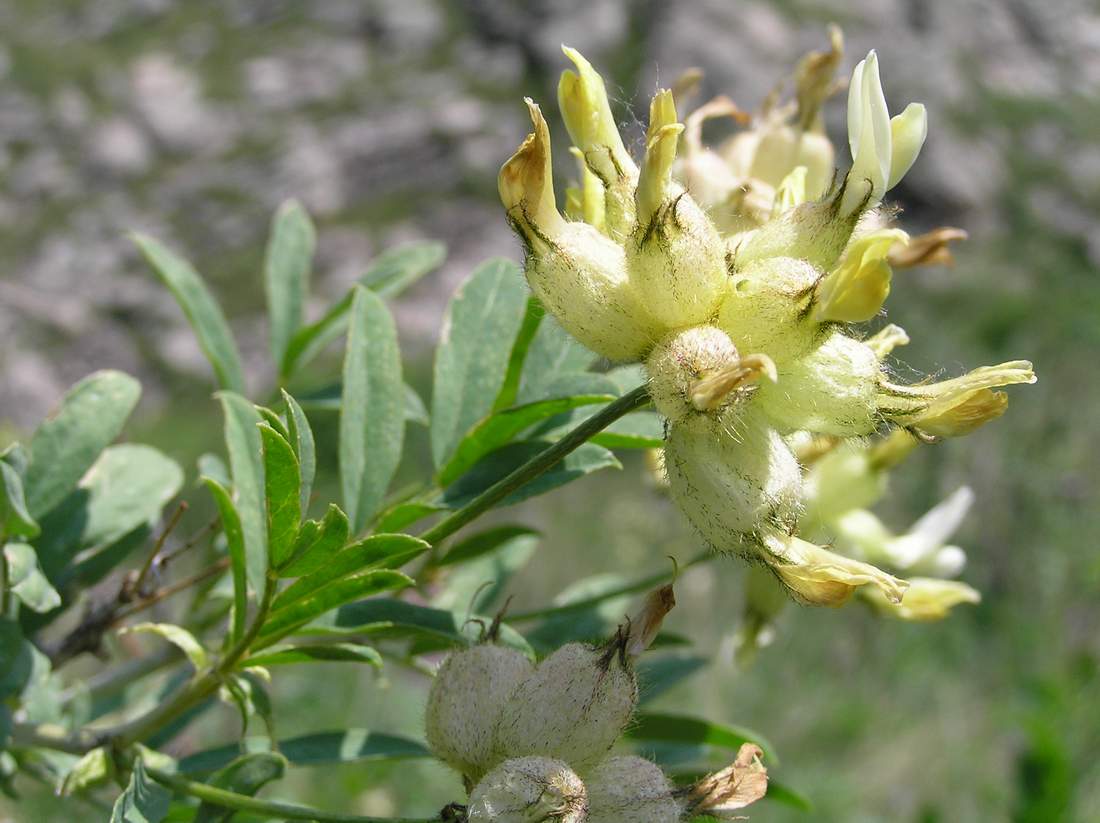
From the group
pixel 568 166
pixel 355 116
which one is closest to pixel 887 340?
pixel 568 166

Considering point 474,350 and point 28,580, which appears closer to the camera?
point 28,580

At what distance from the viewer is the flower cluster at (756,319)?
90cm

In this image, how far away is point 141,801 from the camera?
97cm

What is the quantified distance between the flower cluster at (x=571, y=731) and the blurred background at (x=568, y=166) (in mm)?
3979

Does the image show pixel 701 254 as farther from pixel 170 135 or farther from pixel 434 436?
pixel 170 135

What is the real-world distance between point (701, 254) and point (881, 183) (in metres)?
0.18

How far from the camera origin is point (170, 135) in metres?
20.8

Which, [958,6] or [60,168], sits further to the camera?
[958,6]

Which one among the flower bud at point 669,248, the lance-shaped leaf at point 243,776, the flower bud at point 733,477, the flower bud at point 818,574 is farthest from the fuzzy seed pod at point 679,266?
the lance-shaped leaf at point 243,776

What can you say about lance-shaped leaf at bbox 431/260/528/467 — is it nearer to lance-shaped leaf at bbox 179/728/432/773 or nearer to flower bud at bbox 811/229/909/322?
lance-shaped leaf at bbox 179/728/432/773

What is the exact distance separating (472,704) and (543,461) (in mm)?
236

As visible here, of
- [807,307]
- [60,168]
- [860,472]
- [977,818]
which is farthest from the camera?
[60,168]

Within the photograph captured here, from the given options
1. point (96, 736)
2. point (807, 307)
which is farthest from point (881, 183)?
point (96, 736)

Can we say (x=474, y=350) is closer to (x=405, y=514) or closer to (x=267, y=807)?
(x=405, y=514)
